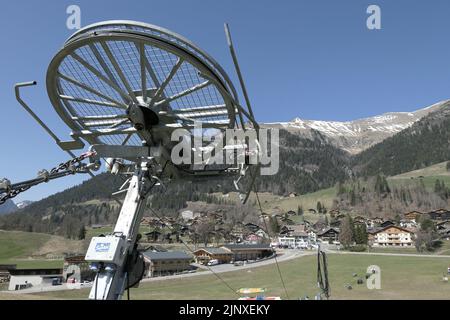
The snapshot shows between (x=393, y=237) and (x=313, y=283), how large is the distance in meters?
111

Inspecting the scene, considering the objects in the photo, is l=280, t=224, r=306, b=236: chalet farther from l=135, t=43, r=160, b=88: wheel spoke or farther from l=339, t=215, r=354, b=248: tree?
l=135, t=43, r=160, b=88: wheel spoke

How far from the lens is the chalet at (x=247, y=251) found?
127 metres

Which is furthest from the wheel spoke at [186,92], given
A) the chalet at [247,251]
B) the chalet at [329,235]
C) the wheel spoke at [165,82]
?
the chalet at [329,235]

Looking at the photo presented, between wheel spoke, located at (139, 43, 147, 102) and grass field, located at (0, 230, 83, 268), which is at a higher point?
wheel spoke, located at (139, 43, 147, 102)

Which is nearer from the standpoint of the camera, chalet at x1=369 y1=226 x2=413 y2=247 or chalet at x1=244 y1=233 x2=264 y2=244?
chalet at x1=369 y1=226 x2=413 y2=247

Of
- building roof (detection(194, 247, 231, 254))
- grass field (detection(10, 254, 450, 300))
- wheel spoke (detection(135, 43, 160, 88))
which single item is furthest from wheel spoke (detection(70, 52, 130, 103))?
building roof (detection(194, 247, 231, 254))

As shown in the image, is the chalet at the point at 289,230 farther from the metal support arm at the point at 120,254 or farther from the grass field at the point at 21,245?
the metal support arm at the point at 120,254

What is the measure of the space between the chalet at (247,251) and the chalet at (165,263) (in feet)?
94.4

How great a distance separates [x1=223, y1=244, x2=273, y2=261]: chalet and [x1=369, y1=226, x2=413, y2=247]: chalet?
192ft

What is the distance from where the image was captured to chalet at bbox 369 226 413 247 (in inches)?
6147
